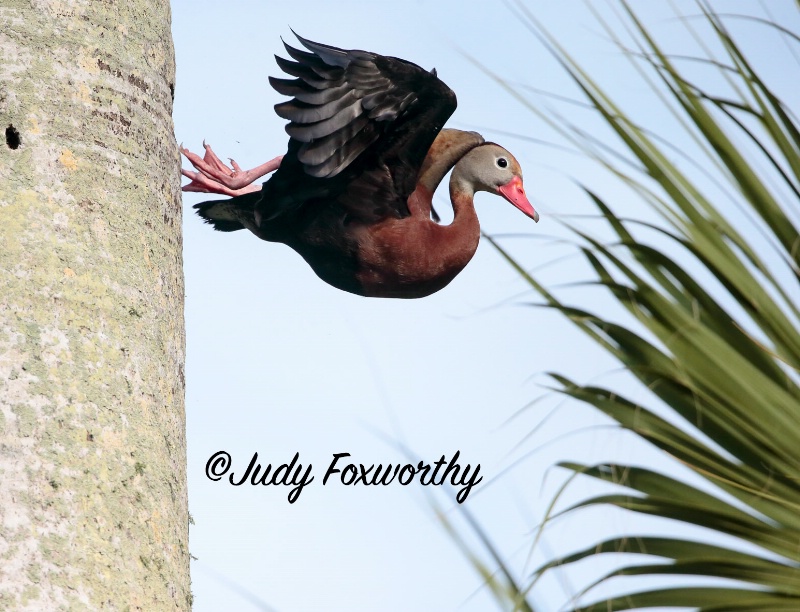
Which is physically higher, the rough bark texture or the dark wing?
the dark wing

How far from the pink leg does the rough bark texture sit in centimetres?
247

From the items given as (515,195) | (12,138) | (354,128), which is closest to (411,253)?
(354,128)

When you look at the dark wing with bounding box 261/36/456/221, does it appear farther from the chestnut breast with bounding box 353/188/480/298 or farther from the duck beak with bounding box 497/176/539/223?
the duck beak with bounding box 497/176/539/223

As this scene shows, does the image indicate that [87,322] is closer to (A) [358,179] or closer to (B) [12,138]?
(B) [12,138]

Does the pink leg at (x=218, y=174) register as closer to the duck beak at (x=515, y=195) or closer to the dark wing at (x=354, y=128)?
the dark wing at (x=354, y=128)

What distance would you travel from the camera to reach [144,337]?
1.34m

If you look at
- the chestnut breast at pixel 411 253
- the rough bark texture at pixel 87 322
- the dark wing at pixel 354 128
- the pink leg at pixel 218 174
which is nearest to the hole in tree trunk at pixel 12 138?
the rough bark texture at pixel 87 322

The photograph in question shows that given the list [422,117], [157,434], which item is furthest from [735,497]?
[422,117]

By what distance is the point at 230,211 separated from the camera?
13.7 ft

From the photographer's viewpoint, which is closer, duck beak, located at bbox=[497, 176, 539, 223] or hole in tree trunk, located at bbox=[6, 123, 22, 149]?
hole in tree trunk, located at bbox=[6, 123, 22, 149]

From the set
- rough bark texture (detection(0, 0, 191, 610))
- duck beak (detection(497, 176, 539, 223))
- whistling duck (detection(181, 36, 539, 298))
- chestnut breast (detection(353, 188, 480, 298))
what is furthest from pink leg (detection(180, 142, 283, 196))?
rough bark texture (detection(0, 0, 191, 610))

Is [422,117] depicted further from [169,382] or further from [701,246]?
[701,246]

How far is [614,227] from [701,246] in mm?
92

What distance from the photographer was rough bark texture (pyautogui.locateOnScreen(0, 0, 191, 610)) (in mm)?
1176
